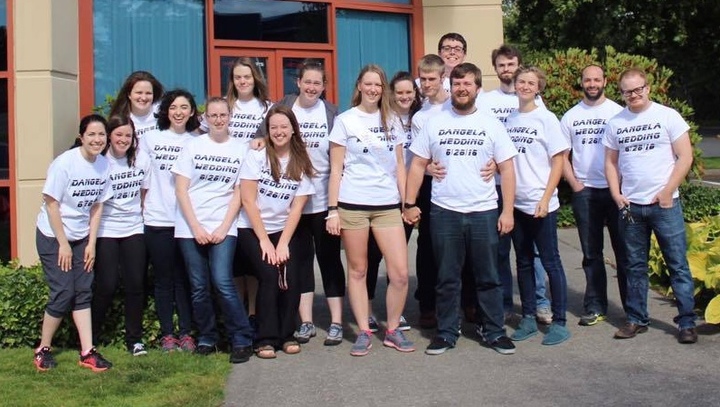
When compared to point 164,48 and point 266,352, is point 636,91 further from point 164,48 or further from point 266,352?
point 164,48

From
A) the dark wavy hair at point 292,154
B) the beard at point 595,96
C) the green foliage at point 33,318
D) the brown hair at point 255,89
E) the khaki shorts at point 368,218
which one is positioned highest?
the brown hair at point 255,89

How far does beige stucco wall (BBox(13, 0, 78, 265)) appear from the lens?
27.7 ft

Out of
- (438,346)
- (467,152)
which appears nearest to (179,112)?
(467,152)

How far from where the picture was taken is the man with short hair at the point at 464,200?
590cm

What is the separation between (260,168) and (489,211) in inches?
60.4

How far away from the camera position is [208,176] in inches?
234

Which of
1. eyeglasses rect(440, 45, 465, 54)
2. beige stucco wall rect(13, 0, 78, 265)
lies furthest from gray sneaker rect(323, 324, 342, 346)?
beige stucco wall rect(13, 0, 78, 265)

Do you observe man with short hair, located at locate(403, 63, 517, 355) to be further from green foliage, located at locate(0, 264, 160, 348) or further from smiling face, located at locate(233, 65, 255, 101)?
green foliage, located at locate(0, 264, 160, 348)

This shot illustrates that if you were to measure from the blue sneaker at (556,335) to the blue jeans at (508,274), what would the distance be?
0.45 metres

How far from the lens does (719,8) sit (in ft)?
77.4

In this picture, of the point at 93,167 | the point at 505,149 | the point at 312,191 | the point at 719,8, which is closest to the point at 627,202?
the point at 505,149

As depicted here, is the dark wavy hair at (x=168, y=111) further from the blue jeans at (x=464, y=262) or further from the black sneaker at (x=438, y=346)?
the black sneaker at (x=438, y=346)

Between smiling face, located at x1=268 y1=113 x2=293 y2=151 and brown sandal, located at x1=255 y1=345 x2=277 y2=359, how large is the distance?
1.35m

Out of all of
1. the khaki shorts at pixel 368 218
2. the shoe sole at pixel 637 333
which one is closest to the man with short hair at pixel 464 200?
the khaki shorts at pixel 368 218
